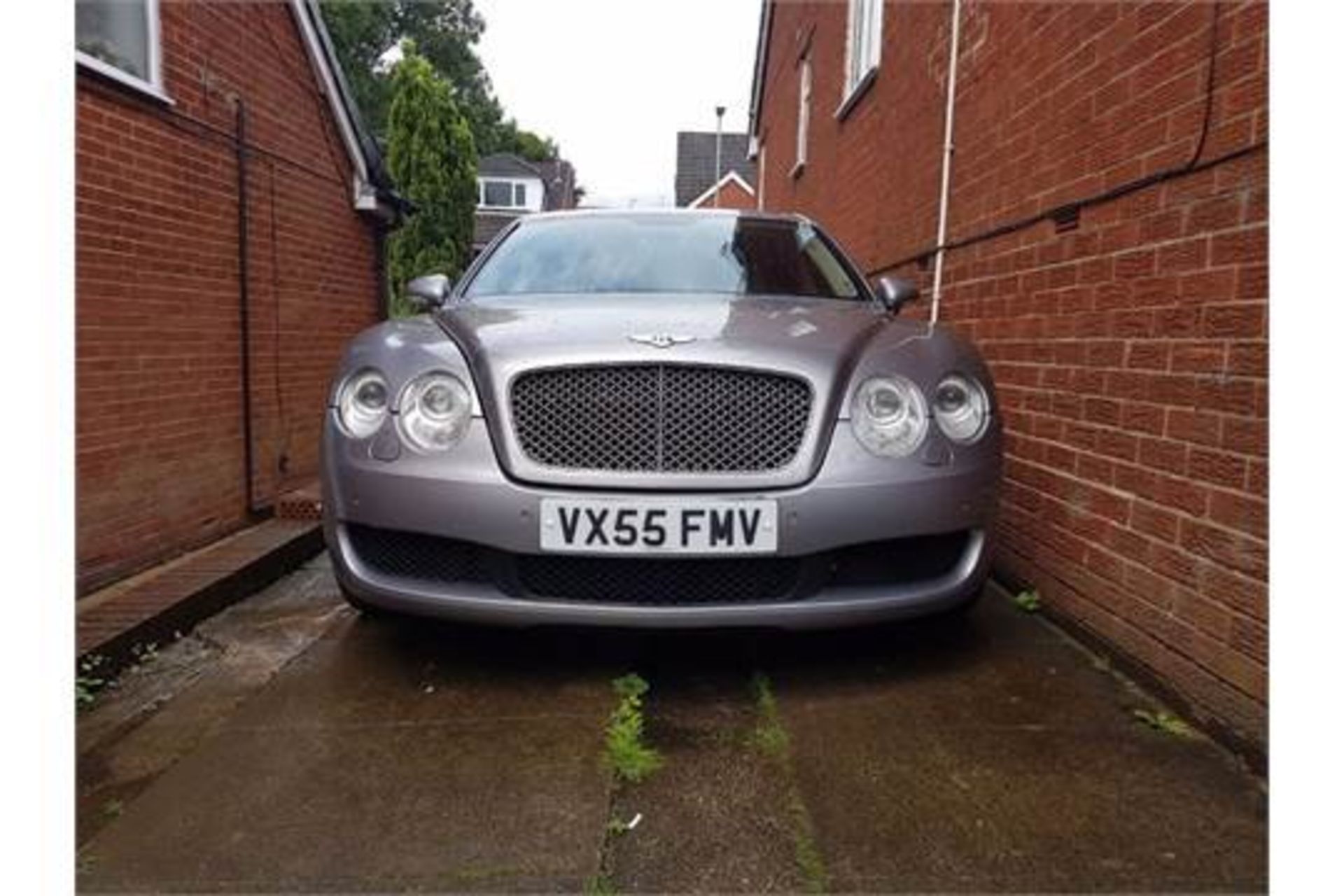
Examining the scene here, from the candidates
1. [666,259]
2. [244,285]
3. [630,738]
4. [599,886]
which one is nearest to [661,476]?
[630,738]

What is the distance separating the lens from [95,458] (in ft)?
11.4

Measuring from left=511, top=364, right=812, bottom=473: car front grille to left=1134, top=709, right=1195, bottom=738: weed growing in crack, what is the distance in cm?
109

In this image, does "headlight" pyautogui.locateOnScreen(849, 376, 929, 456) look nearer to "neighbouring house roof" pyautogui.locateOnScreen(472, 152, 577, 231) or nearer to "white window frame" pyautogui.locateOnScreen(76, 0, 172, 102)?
"white window frame" pyautogui.locateOnScreen(76, 0, 172, 102)

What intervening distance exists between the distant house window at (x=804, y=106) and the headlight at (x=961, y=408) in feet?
28.0

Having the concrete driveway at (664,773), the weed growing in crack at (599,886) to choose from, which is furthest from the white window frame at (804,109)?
the weed growing in crack at (599,886)

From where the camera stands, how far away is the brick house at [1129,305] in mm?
2156

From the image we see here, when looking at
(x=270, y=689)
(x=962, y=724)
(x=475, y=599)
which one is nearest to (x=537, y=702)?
(x=475, y=599)

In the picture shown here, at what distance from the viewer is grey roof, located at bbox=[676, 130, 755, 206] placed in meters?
33.4

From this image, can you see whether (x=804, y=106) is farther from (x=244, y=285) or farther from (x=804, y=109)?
(x=244, y=285)

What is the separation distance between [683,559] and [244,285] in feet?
11.2

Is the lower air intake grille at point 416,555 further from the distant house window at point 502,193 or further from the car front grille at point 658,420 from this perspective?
the distant house window at point 502,193

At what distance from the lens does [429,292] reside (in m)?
3.50

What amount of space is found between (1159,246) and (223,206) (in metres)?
4.05

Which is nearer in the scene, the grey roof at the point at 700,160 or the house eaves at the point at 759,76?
the house eaves at the point at 759,76
